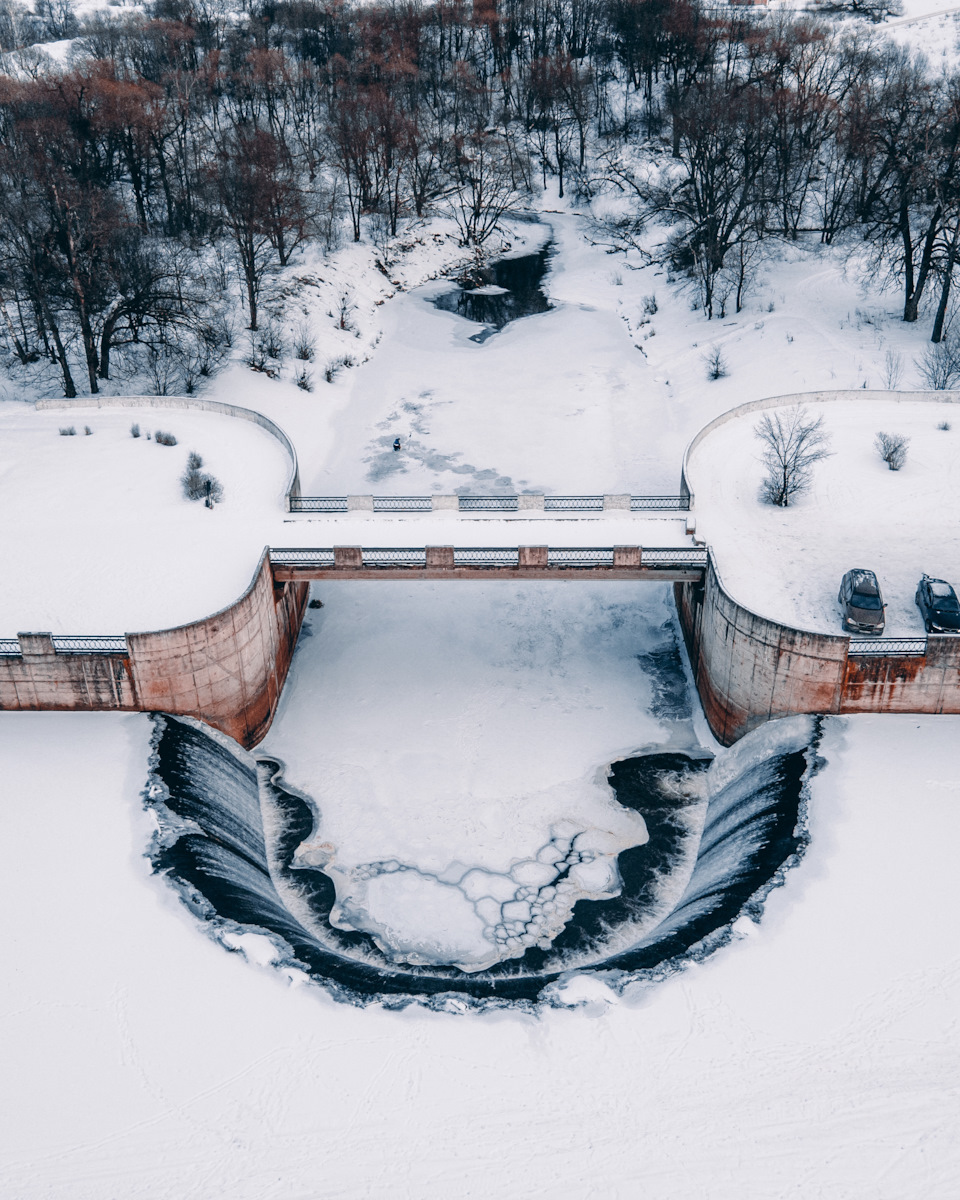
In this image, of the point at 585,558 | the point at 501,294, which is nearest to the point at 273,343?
the point at 501,294

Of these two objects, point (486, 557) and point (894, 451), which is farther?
point (894, 451)

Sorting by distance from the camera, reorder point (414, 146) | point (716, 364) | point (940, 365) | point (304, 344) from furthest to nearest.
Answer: point (414, 146) < point (304, 344) < point (716, 364) < point (940, 365)

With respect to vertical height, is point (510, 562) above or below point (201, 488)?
above

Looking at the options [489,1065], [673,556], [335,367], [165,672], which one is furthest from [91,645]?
[335,367]

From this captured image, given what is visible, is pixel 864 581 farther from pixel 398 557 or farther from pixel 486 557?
pixel 398 557

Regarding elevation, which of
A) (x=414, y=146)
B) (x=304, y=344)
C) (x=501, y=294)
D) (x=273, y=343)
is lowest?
(x=501, y=294)

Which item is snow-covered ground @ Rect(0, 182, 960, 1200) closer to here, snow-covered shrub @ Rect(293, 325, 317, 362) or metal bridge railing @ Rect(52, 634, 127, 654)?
metal bridge railing @ Rect(52, 634, 127, 654)

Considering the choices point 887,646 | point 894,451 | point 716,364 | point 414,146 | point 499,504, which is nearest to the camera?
point 887,646
